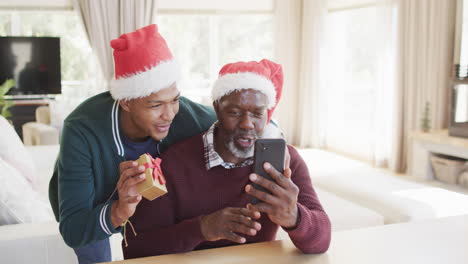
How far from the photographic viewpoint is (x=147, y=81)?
146cm

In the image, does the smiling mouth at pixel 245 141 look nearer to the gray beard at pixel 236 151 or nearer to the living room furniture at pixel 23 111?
the gray beard at pixel 236 151

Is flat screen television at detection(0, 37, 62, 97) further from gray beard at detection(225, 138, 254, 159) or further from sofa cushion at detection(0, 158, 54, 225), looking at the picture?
gray beard at detection(225, 138, 254, 159)

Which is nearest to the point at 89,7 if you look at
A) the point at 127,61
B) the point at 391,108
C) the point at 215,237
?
the point at 391,108

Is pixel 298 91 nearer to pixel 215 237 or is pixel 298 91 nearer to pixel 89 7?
pixel 89 7

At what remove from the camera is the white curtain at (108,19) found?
6473mm

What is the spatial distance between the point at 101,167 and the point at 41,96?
5.54 meters

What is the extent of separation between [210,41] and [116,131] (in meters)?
5.73

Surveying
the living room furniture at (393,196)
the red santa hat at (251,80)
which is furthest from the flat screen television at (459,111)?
the red santa hat at (251,80)

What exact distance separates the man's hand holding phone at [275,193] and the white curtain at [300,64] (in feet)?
19.7

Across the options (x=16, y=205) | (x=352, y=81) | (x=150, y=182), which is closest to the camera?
(x=150, y=182)

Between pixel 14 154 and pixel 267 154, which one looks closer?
pixel 267 154

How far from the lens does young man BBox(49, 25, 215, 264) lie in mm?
1439

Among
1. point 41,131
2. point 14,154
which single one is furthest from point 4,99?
point 14,154

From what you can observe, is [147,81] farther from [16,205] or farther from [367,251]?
[16,205]
